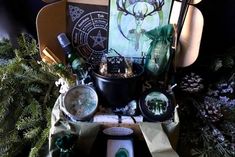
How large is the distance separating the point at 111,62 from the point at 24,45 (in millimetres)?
283

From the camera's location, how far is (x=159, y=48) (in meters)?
0.87

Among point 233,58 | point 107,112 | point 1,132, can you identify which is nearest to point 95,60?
point 107,112

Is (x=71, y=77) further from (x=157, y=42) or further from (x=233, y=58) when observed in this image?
(x=233, y=58)

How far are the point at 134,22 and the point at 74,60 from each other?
190 mm

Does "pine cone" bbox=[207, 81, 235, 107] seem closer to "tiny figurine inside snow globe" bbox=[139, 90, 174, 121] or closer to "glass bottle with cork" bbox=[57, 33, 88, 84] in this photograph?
"tiny figurine inside snow globe" bbox=[139, 90, 174, 121]

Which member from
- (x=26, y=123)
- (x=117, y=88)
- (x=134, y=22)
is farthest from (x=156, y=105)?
(x=26, y=123)

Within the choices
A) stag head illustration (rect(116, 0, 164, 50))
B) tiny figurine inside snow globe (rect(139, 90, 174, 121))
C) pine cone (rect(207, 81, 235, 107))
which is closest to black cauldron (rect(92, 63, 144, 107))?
tiny figurine inside snow globe (rect(139, 90, 174, 121))

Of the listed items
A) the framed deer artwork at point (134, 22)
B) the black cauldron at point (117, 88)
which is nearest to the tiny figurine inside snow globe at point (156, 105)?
the black cauldron at point (117, 88)

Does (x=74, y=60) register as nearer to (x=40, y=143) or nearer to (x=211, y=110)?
(x=40, y=143)

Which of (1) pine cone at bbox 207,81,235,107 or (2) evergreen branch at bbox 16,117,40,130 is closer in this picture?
(2) evergreen branch at bbox 16,117,40,130

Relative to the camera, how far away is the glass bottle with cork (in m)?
0.86

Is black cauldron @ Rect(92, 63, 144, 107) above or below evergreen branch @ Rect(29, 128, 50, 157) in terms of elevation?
above

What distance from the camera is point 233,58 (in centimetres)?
100

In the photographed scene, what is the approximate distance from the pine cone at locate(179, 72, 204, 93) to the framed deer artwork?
0.15 metres
